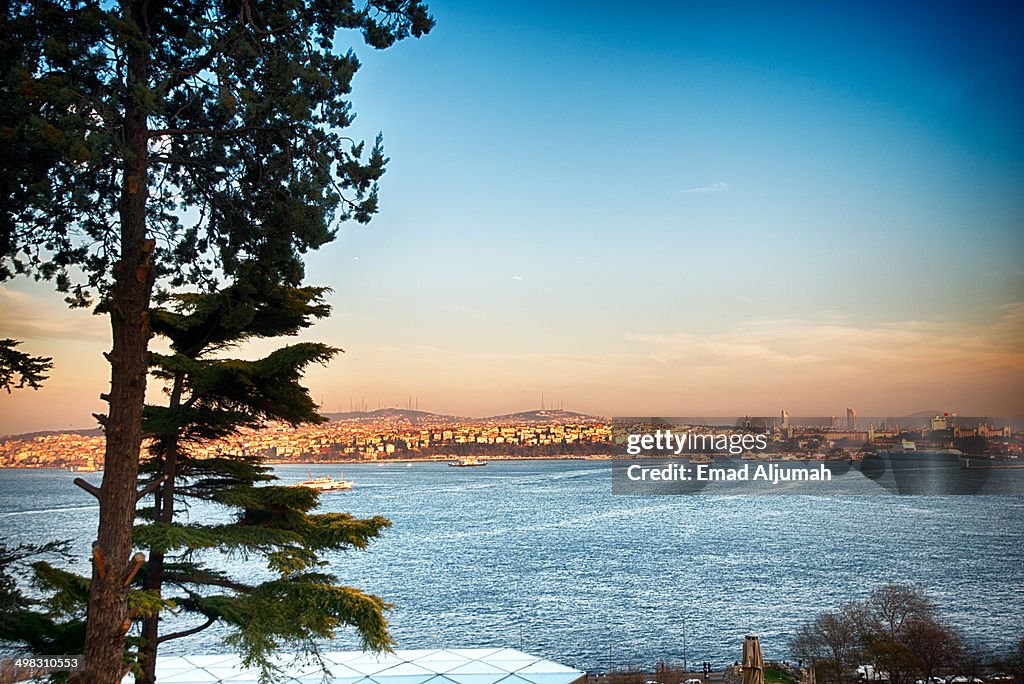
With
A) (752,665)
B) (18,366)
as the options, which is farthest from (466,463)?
(752,665)

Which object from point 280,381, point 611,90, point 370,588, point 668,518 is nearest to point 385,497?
point 668,518

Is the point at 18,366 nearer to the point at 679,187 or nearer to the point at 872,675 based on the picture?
the point at 872,675

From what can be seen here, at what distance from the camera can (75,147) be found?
536 centimetres

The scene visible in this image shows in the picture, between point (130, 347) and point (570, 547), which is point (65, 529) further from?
point (130, 347)

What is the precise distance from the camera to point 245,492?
344 inches

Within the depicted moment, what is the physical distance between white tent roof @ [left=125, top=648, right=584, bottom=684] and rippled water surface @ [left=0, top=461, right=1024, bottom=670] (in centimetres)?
2308

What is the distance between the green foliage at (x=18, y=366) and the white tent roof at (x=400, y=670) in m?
4.71

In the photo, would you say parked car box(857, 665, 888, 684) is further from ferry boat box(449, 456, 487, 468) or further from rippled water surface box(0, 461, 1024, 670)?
ferry boat box(449, 456, 487, 468)

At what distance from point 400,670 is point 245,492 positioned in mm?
4322

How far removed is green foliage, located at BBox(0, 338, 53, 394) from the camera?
7.96 m

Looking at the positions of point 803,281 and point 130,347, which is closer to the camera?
point 130,347

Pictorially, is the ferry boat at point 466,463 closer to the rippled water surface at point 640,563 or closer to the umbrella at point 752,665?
the rippled water surface at point 640,563

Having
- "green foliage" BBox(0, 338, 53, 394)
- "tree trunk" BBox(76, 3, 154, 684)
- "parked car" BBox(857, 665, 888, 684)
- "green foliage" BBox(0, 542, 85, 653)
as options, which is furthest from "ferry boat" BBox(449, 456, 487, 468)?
"tree trunk" BBox(76, 3, 154, 684)

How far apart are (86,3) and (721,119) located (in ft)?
262
